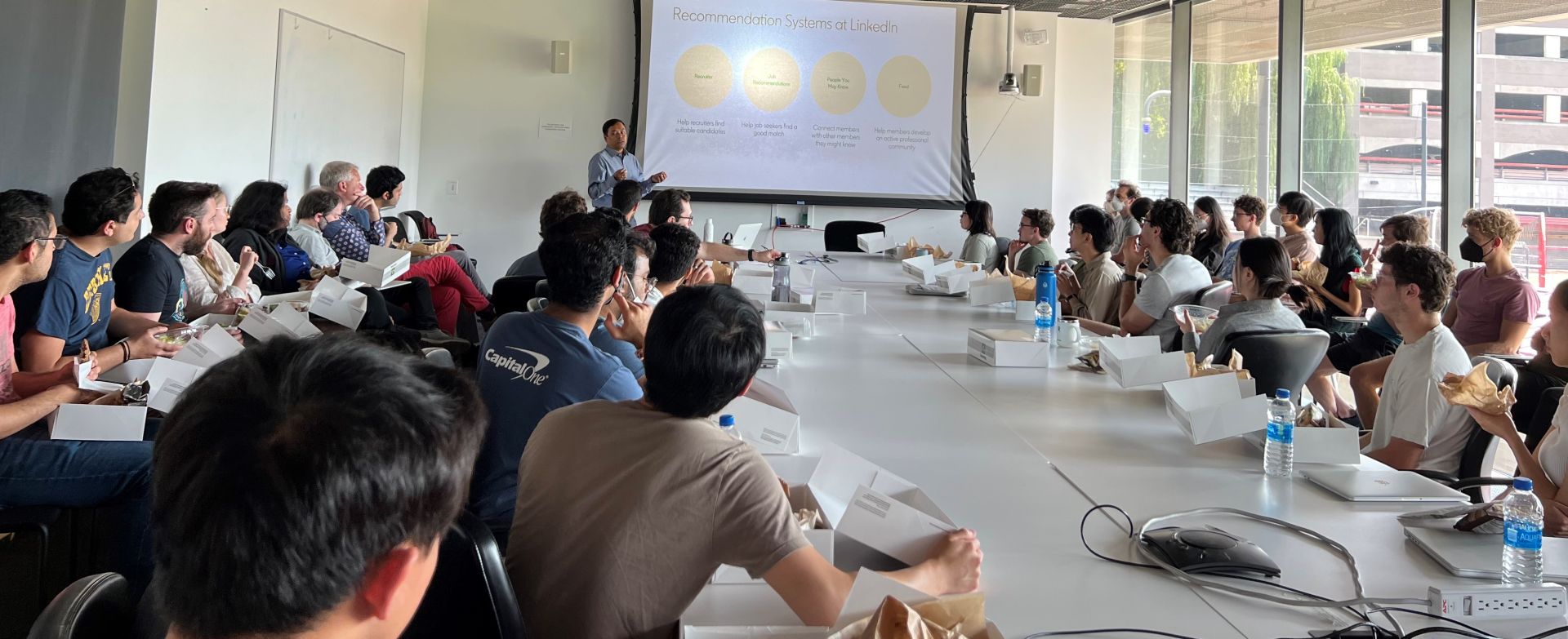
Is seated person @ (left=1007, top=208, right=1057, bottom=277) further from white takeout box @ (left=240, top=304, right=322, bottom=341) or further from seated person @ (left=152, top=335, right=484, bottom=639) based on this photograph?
seated person @ (left=152, top=335, right=484, bottom=639)

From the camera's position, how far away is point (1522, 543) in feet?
5.33

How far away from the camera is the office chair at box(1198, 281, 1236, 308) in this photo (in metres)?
4.48

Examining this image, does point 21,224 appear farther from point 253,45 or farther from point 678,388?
point 253,45

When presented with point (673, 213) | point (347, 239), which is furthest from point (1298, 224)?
point (347, 239)

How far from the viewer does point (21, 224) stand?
98.7 inches

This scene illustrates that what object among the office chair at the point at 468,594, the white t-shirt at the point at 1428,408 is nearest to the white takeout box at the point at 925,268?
the white t-shirt at the point at 1428,408

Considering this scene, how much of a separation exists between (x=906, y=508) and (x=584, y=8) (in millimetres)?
8368

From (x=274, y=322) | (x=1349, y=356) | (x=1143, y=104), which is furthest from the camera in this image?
(x=1143, y=104)

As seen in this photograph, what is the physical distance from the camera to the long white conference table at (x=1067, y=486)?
150 cm

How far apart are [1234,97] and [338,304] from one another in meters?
7.44

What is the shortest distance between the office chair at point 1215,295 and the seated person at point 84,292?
12.6ft

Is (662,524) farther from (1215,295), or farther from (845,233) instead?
(845,233)

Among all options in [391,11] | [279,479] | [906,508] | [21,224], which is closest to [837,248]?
[391,11]

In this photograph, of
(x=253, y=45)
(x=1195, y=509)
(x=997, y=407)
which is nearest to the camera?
(x=1195, y=509)
